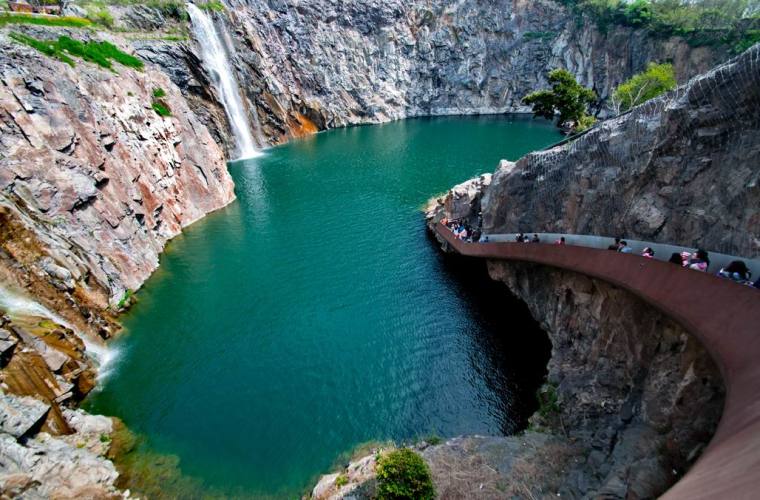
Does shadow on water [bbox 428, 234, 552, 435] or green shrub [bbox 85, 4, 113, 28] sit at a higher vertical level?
green shrub [bbox 85, 4, 113, 28]

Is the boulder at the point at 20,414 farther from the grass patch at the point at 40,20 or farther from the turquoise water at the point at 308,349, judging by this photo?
the grass patch at the point at 40,20

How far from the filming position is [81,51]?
126ft

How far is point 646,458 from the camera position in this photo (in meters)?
12.7

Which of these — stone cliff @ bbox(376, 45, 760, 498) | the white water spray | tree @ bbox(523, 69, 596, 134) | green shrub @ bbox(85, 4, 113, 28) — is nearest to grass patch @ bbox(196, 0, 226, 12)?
green shrub @ bbox(85, 4, 113, 28)

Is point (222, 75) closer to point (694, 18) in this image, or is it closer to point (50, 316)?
point (50, 316)

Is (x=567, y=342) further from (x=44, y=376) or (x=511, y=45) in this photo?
(x=511, y=45)

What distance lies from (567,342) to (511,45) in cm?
10846

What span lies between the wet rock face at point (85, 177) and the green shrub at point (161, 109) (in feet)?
2.42

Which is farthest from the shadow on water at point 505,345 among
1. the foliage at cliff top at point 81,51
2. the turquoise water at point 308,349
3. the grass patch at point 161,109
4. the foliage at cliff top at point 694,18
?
the foliage at cliff top at point 694,18

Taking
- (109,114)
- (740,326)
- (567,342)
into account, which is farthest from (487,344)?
(109,114)

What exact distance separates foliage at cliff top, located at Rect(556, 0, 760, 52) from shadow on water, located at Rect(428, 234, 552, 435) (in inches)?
2924

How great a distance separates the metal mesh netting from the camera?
1480 cm

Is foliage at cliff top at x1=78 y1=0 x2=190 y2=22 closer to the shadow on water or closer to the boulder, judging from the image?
the shadow on water

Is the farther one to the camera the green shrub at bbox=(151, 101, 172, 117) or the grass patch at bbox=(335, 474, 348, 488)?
the green shrub at bbox=(151, 101, 172, 117)
